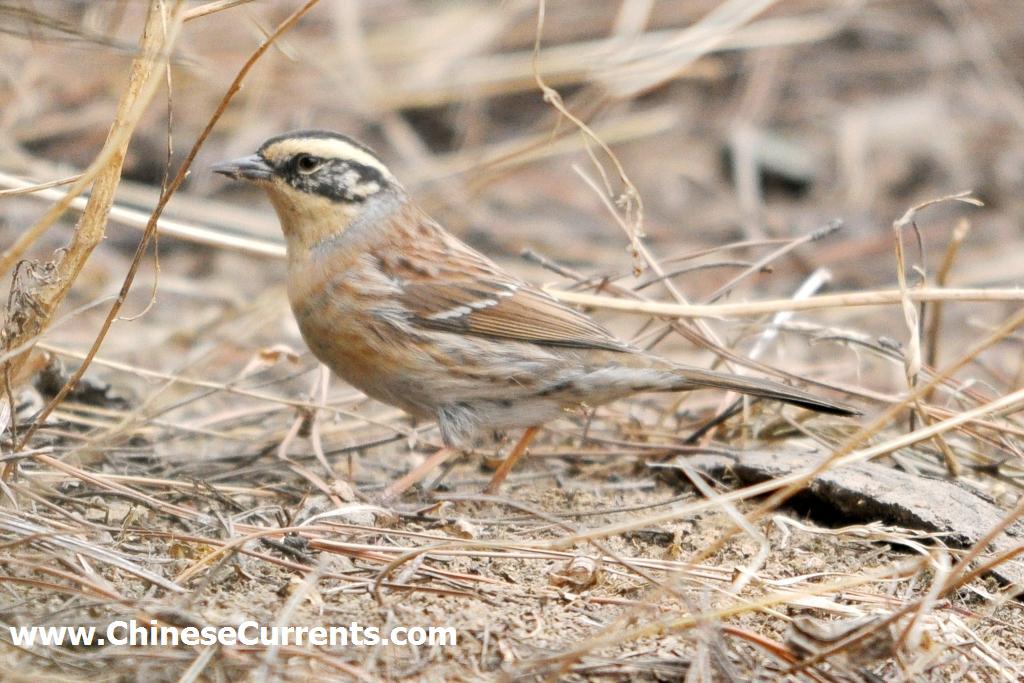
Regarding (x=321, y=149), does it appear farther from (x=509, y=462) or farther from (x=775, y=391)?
(x=775, y=391)

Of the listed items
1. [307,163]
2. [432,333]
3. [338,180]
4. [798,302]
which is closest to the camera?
[798,302]

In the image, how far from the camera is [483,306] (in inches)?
189

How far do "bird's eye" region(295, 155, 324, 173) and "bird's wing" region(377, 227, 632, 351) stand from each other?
1.48 feet

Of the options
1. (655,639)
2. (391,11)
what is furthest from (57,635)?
(391,11)

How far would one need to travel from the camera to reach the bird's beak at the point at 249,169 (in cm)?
468

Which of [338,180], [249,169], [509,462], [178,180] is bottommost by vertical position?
[509,462]

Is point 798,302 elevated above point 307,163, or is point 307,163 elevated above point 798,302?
point 307,163

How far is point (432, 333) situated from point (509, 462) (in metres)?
0.60

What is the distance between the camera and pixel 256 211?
26.8 feet

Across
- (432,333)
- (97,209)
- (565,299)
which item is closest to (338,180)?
(432,333)

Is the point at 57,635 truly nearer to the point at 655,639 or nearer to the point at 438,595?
the point at 438,595

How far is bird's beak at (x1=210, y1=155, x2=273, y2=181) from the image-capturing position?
15.4ft

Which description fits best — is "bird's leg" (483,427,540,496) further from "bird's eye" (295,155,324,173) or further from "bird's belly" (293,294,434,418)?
"bird's eye" (295,155,324,173)

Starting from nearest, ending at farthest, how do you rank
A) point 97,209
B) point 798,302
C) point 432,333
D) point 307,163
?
point 97,209 < point 798,302 < point 432,333 < point 307,163
